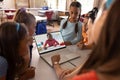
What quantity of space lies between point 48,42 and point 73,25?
73 cm

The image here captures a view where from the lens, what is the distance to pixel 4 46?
3.19 ft

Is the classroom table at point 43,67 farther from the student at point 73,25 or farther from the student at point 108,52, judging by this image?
the student at point 73,25

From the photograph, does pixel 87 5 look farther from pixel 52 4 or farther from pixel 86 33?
pixel 86 33

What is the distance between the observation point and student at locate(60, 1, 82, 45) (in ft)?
6.68

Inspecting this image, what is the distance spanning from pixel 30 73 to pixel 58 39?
0.60 meters

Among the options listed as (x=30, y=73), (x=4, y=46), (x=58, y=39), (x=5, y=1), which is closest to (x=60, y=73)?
(x=30, y=73)

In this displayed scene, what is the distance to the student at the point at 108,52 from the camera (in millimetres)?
395

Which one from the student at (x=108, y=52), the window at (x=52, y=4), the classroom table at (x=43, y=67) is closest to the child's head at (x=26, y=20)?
the classroom table at (x=43, y=67)

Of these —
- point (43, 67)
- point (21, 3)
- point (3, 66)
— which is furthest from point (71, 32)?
point (21, 3)

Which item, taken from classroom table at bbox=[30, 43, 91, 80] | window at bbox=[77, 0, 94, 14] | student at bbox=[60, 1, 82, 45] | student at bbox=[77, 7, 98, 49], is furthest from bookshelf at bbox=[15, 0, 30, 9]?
classroom table at bbox=[30, 43, 91, 80]

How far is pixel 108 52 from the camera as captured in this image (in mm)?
433

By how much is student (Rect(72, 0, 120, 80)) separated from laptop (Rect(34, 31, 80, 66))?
79cm

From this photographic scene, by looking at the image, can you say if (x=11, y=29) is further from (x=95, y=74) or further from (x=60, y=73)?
(x=95, y=74)

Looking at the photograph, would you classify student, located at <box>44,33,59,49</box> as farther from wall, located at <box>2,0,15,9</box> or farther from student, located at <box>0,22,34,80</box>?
wall, located at <box>2,0,15,9</box>
